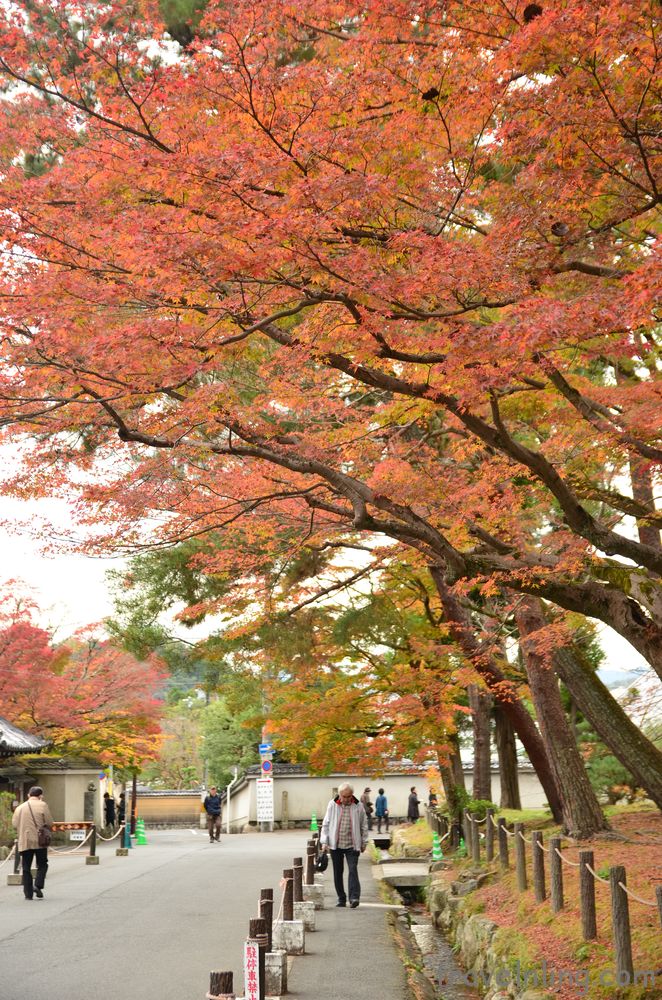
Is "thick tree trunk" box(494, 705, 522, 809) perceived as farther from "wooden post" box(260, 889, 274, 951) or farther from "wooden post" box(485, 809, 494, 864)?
"wooden post" box(260, 889, 274, 951)

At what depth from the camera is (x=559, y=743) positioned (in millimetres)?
15000

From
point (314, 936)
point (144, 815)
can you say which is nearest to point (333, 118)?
point (314, 936)

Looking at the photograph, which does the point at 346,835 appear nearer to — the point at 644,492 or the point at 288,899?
the point at 288,899

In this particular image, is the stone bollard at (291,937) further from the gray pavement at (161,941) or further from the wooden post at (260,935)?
the wooden post at (260,935)

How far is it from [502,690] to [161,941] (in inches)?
336

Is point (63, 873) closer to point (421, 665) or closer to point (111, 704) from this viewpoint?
point (421, 665)

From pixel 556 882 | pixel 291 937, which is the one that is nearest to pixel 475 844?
pixel 556 882

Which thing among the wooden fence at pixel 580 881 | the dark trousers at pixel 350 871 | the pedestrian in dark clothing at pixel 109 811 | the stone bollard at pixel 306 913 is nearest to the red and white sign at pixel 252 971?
the wooden fence at pixel 580 881

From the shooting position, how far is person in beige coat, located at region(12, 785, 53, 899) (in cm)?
1425

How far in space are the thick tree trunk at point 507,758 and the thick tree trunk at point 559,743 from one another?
28.6 ft

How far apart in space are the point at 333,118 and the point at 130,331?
113 inches

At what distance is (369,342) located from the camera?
8148 mm

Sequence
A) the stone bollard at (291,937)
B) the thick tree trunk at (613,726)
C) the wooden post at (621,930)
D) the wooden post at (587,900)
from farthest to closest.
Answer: the thick tree trunk at (613,726) < the stone bollard at (291,937) < the wooden post at (587,900) < the wooden post at (621,930)

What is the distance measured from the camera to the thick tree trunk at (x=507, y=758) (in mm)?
24625
